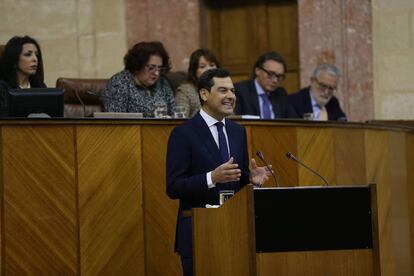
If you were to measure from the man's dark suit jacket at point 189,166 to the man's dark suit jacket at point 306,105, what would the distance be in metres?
3.18

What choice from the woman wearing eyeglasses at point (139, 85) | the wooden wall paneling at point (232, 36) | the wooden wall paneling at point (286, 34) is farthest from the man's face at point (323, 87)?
the wooden wall paneling at point (232, 36)

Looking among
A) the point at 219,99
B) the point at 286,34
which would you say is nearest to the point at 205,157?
the point at 219,99

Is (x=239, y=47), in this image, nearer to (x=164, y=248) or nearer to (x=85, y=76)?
(x=85, y=76)

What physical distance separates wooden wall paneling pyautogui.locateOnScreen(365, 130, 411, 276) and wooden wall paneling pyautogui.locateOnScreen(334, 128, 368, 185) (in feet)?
0.15

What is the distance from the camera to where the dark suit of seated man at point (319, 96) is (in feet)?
31.4

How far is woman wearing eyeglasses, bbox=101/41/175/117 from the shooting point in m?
8.23

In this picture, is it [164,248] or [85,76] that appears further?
[85,76]

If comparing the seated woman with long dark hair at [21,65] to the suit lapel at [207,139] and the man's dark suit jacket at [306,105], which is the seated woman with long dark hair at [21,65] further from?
the man's dark suit jacket at [306,105]

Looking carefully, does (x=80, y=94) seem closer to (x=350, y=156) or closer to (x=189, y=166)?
(x=350, y=156)

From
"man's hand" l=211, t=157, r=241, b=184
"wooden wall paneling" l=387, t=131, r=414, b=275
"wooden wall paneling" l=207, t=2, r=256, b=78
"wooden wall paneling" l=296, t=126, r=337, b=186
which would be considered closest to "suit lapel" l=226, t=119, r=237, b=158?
"man's hand" l=211, t=157, r=241, b=184

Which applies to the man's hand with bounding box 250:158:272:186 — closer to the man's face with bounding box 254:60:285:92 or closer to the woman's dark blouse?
the woman's dark blouse

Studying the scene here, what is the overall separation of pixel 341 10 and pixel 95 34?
235 cm

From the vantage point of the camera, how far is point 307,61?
36.8 feet

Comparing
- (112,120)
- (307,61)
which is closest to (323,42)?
(307,61)
